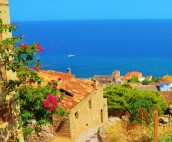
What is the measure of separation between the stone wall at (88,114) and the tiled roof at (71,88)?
36cm

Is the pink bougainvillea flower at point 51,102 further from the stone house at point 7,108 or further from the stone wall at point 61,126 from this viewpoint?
the stone wall at point 61,126

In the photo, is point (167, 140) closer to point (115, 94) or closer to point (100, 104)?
point (100, 104)

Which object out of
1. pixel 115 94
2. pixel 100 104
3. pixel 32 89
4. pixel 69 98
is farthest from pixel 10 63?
pixel 115 94

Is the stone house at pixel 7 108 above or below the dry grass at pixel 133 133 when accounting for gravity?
above

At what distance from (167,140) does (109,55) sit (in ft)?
532

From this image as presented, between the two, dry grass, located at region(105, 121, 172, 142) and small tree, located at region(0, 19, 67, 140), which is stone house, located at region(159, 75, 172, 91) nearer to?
dry grass, located at region(105, 121, 172, 142)

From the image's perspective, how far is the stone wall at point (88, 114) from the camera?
22.4 m

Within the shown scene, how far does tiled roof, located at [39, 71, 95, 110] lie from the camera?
22.9 metres

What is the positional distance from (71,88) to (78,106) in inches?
101

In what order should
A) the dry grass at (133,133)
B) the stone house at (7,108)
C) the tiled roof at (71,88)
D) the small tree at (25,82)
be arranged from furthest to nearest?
1. the tiled roof at (71,88)
2. the dry grass at (133,133)
3. the stone house at (7,108)
4. the small tree at (25,82)

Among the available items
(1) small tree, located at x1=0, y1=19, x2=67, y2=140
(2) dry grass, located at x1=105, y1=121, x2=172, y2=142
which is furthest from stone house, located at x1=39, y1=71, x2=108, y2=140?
(1) small tree, located at x1=0, y1=19, x2=67, y2=140

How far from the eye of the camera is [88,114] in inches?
977

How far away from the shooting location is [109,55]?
571 ft

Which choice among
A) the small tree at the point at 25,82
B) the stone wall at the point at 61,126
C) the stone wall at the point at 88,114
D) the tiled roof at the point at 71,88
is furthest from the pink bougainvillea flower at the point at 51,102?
the stone wall at the point at 61,126
